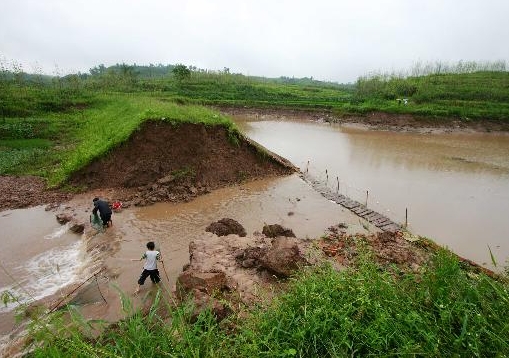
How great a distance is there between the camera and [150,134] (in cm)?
1412

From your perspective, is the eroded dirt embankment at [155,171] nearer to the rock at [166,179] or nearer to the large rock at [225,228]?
the rock at [166,179]

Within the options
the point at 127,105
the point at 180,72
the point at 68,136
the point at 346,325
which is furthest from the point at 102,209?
the point at 180,72

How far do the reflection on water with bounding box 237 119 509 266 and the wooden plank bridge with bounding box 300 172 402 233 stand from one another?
79cm

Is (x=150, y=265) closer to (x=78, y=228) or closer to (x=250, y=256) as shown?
(x=250, y=256)

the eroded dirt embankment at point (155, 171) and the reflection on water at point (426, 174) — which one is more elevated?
the eroded dirt embankment at point (155, 171)

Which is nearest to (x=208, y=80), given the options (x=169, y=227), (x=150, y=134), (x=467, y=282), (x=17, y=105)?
(x=17, y=105)

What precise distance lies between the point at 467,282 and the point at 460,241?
26.0 ft

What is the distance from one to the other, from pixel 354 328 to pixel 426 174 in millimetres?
17770

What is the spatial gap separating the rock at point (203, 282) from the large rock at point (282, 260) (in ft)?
3.40

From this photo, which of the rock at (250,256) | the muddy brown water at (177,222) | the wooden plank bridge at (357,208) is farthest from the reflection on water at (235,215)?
the rock at (250,256)

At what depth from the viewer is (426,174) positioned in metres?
19.1

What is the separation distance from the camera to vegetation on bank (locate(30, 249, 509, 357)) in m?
3.40

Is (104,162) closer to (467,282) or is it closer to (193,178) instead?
(193,178)

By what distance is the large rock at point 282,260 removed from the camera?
22.6ft
